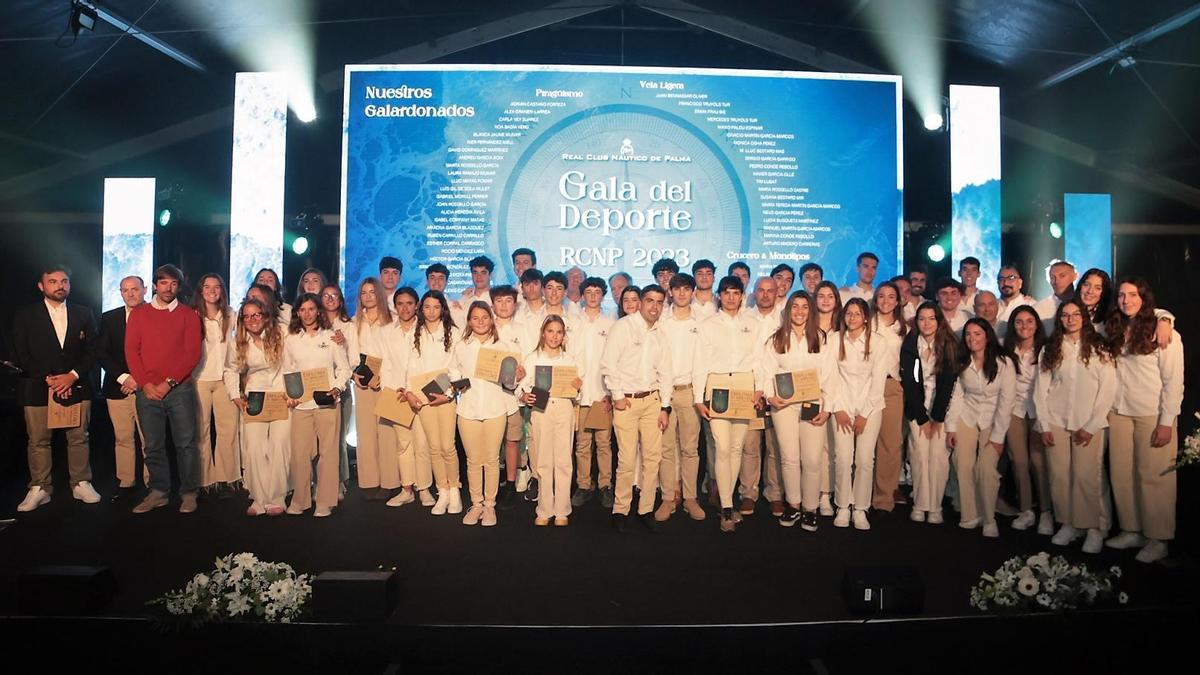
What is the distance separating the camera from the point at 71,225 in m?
A: 9.50

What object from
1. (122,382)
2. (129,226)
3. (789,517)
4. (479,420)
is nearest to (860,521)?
(789,517)

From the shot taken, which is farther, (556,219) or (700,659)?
(556,219)

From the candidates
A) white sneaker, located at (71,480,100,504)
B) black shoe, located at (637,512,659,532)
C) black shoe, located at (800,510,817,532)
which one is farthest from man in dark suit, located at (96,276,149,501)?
black shoe, located at (800,510,817,532)

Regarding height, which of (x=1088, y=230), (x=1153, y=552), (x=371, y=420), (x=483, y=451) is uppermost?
(x=1088, y=230)

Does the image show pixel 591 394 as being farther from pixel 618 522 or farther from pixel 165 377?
pixel 165 377

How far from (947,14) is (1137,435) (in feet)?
14.7

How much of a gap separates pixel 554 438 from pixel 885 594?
2278 millimetres

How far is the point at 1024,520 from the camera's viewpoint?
527cm

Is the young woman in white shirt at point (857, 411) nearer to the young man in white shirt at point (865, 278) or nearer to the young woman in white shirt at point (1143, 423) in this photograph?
the young woman in white shirt at point (1143, 423)

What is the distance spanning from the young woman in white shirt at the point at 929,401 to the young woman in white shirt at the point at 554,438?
7.20 feet

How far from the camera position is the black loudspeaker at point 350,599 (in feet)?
11.5

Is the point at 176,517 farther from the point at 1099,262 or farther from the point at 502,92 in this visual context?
the point at 1099,262

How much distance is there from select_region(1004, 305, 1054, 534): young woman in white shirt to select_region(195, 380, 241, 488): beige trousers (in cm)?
530

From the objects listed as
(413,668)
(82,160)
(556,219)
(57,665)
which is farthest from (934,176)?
(82,160)
